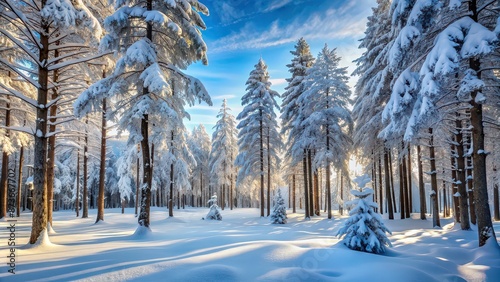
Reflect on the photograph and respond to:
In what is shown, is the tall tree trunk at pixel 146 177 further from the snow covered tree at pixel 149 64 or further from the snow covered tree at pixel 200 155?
the snow covered tree at pixel 200 155

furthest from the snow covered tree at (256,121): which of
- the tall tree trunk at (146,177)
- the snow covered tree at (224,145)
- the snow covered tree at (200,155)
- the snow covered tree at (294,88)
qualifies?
the snow covered tree at (200,155)

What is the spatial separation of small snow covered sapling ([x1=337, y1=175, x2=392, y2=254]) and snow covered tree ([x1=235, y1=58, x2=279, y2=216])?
16.5 metres

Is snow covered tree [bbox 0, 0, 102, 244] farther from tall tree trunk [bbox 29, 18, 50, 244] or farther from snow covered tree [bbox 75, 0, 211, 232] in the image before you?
snow covered tree [bbox 75, 0, 211, 232]

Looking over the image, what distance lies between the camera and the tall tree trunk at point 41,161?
27.2 ft

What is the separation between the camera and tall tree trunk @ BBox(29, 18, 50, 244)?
327 inches

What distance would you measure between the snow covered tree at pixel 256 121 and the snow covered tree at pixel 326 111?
3923 millimetres

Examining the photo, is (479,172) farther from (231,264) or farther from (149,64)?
(149,64)

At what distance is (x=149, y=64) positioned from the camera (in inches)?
421

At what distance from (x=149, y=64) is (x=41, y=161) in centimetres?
511

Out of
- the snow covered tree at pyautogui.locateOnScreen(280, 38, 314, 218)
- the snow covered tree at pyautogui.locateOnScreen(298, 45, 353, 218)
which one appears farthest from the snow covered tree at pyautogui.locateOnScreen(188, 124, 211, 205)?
the snow covered tree at pyautogui.locateOnScreen(298, 45, 353, 218)

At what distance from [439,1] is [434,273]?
7166 millimetres

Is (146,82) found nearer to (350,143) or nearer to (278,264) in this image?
(278,264)

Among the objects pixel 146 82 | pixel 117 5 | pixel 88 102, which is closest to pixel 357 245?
pixel 146 82

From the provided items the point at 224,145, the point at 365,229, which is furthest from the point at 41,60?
the point at 224,145
